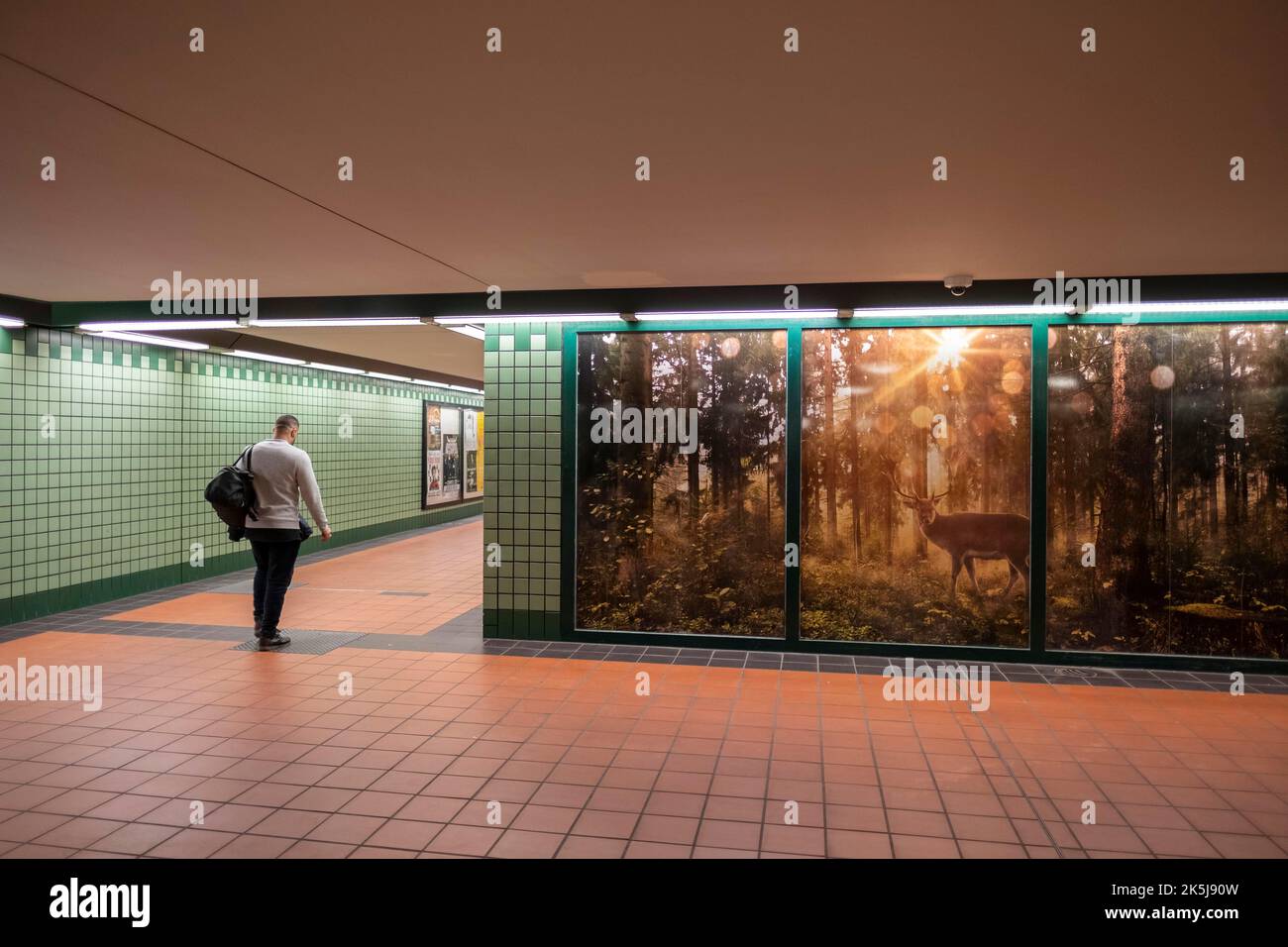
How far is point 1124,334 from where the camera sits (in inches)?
234

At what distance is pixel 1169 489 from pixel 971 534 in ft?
4.78

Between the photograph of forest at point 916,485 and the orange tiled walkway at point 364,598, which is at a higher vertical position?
the photograph of forest at point 916,485

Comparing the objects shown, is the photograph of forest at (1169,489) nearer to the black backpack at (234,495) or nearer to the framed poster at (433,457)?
the black backpack at (234,495)

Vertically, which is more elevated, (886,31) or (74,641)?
(886,31)

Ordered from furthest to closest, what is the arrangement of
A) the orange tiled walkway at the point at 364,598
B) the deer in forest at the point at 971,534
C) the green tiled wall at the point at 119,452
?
the orange tiled walkway at the point at 364,598
the green tiled wall at the point at 119,452
the deer in forest at the point at 971,534

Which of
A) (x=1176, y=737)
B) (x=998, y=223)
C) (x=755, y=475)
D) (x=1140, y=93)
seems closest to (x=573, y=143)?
(x=1140, y=93)

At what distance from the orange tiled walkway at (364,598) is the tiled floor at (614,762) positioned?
3.87 feet

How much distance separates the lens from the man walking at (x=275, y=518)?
633cm

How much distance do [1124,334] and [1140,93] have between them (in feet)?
12.6

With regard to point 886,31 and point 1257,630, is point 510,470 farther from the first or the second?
point 1257,630

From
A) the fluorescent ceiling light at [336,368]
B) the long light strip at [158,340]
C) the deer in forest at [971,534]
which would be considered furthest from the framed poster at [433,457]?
the deer in forest at [971,534]

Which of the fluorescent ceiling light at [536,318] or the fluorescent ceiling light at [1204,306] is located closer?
the fluorescent ceiling light at [1204,306]

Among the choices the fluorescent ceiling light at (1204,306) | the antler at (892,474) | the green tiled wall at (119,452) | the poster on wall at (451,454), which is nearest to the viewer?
the fluorescent ceiling light at (1204,306)

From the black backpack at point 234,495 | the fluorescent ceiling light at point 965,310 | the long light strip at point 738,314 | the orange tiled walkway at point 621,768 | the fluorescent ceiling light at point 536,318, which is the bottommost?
the orange tiled walkway at point 621,768
